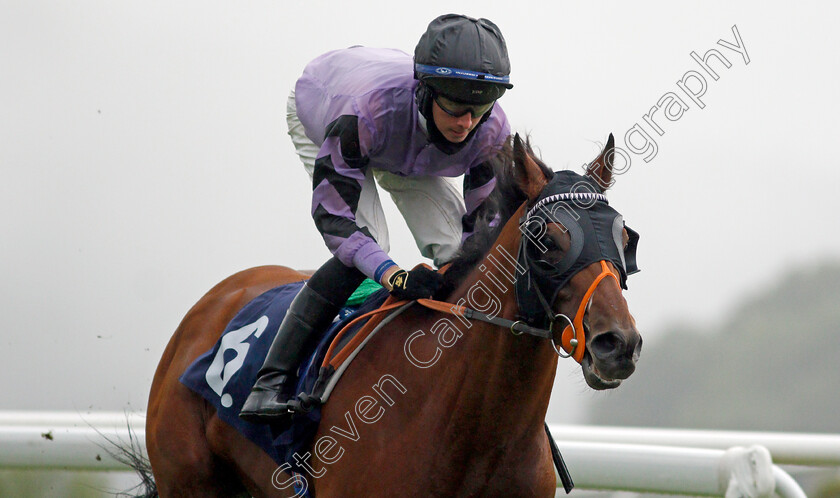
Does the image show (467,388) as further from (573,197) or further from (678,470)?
(678,470)

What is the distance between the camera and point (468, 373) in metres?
2.12

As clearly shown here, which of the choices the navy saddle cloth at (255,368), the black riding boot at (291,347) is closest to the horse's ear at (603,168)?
the navy saddle cloth at (255,368)

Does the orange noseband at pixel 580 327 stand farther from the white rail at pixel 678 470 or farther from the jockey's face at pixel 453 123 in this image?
the white rail at pixel 678 470

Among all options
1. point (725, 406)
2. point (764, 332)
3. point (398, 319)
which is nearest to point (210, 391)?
point (398, 319)

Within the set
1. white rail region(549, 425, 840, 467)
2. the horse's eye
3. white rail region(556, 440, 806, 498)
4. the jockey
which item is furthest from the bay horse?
white rail region(549, 425, 840, 467)

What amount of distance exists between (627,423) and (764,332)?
121cm

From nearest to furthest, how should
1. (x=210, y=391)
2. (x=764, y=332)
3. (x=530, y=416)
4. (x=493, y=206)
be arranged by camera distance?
(x=530, y=416)
(x=493, y=206)
(x=210, y=391)
(x=764, y=332)

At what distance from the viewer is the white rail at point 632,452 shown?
2.99m

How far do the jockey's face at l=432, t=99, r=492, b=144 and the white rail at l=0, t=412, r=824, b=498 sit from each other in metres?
1.45

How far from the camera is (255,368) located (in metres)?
2.62

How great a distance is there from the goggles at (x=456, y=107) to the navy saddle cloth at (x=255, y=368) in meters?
0.53

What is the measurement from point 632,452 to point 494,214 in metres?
1.52

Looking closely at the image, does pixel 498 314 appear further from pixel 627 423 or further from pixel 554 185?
pixel 627 423

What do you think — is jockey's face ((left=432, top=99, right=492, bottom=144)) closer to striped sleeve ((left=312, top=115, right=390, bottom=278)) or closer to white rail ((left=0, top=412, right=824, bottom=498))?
striped sleeve ((left=312, top=115, right=390, bottom=278))
